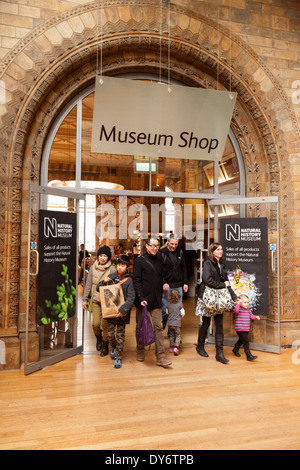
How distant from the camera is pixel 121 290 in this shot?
178 inches

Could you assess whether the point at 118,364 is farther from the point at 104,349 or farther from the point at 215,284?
the point at 215,284

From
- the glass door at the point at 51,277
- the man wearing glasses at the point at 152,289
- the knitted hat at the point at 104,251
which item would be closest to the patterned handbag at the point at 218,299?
the man wearing glasses at the point at 152,289

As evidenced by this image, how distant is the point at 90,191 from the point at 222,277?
7.50 ft

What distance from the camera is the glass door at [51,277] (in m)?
4.43

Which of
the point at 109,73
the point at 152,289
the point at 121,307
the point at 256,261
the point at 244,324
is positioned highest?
the point at 109,73

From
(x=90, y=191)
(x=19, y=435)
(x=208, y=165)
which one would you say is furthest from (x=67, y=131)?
(x=19, y=435)

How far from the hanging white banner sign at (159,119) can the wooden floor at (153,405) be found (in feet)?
9.74

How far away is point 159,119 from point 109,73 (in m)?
1.12

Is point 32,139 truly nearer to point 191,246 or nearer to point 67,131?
point 67,131

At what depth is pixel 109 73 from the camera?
5250mm

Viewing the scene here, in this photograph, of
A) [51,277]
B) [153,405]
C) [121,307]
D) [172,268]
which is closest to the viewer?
[153,405]

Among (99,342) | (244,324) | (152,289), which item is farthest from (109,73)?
(244,324)

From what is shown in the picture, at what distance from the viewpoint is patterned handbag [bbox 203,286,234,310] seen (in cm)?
461

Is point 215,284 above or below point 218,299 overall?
above
